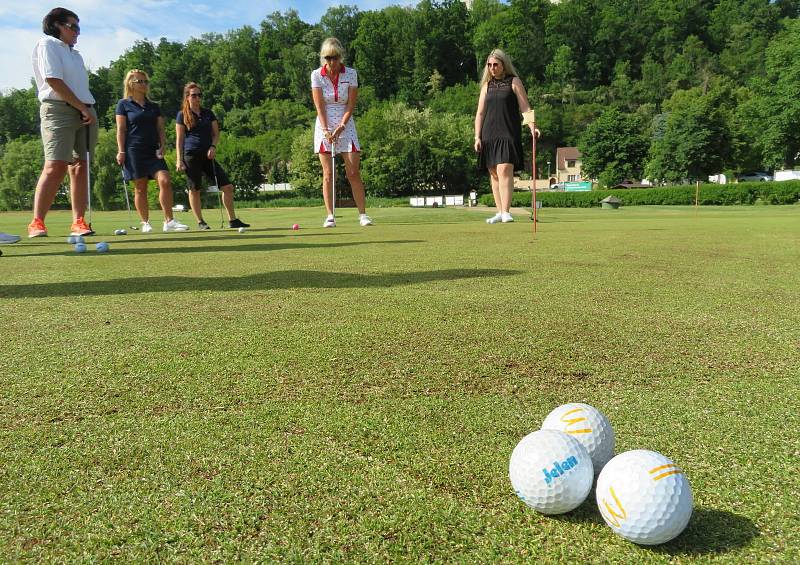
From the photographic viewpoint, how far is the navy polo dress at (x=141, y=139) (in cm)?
965

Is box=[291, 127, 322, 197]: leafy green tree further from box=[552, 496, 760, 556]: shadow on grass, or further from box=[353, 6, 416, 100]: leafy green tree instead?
box=[552, 496, 760, 556]: shadow on grass

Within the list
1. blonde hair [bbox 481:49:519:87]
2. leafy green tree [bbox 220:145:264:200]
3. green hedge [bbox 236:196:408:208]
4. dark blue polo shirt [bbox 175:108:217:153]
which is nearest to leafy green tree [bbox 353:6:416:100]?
leafy green tree [bbox 220:145:264:200]

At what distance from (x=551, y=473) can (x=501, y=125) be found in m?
8.22

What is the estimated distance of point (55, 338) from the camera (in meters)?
2.78

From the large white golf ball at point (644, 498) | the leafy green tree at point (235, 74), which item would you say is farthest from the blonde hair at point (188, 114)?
the leafy green tree at point (235, 74)

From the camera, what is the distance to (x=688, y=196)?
44.4m

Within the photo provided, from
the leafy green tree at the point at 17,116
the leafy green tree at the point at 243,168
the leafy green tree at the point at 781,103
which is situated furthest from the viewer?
the leafy green tree at the point at 17,116

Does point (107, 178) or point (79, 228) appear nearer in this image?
point (79, 228)

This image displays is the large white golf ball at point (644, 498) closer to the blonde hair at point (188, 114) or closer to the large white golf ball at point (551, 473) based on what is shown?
the large white golf ball at point (551, 473)

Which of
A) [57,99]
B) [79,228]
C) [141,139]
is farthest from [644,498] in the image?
[141,139]

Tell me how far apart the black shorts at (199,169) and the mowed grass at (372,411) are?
6856mm

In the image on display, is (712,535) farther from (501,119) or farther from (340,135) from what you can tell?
(340,135)

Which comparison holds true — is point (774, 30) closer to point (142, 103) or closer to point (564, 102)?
point (564, 102)

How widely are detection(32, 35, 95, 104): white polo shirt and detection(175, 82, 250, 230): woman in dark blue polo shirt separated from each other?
9.55 ft
